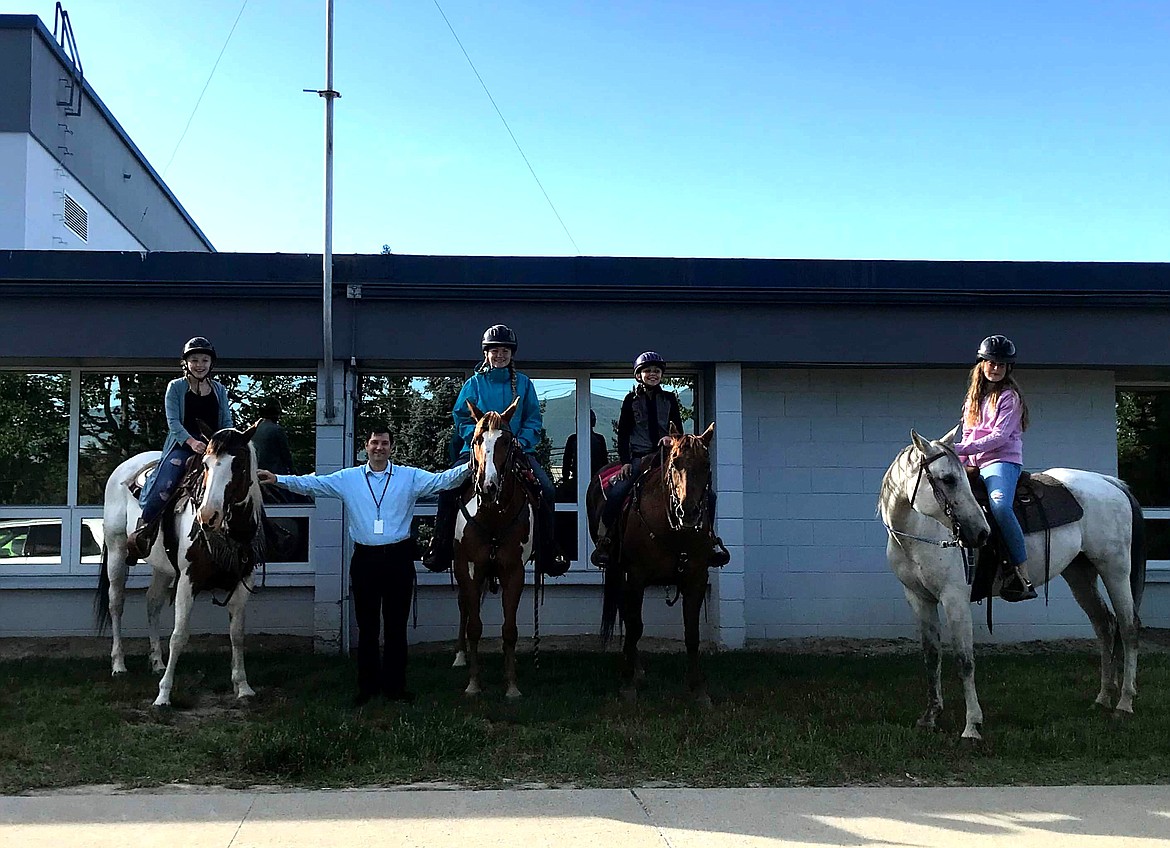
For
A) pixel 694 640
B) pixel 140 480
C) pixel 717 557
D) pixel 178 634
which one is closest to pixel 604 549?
pixel 717 557

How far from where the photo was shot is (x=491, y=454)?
687 cm

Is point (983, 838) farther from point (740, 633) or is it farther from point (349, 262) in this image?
point (349, 262)

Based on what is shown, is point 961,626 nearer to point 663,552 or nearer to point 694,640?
point 694,640

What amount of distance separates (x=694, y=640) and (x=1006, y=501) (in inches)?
98.5

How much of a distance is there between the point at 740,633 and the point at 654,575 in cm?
249

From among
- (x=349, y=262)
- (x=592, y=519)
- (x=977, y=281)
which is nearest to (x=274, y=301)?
(x=349, y=262)

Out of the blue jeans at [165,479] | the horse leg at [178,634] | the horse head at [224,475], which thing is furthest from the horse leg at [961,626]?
the blue jeans at [165,479]

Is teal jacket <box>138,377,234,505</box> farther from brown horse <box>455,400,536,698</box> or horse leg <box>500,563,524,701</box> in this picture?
horse leg <box>500,563,524,701</box>

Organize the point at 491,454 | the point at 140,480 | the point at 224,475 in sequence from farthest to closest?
the point at 140,480
the point at 491,454
the point at 224,475

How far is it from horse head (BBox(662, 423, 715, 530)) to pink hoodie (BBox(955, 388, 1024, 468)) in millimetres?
1884

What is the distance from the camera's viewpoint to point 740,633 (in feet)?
31.7

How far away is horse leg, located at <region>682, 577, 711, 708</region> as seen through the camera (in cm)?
724

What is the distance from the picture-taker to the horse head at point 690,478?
6.78m

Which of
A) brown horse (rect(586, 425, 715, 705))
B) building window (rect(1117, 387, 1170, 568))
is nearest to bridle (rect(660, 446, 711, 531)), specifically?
brown horse (rect(586, 425, 715, 705))
